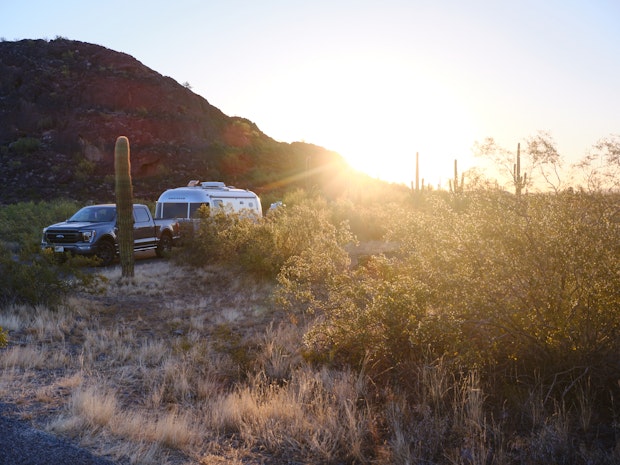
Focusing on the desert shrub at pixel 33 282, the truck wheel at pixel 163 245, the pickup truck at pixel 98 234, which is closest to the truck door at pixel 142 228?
the pickup truck at pixel 98 234

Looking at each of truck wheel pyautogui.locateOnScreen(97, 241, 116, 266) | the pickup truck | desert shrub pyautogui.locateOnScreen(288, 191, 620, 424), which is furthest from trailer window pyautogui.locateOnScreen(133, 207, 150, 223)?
desert shrub pyautogui.locateOnScreen(288, 191, 620, 424)

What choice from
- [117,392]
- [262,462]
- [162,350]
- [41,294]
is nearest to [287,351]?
[162,350]

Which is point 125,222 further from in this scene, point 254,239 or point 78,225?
point 78,225

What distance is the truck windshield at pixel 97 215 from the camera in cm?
1831

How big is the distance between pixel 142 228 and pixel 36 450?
15.3 metres

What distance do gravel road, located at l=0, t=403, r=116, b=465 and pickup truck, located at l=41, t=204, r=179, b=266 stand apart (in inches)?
487

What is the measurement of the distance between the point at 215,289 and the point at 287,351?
632 cm

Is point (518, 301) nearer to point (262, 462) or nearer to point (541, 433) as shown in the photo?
point (541, 433)

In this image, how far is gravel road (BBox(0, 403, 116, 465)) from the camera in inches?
170

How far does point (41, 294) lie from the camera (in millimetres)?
10688

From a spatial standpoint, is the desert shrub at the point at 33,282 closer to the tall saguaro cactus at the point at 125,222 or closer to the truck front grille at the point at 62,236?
the tall saguaro cactus at the point at 125,222

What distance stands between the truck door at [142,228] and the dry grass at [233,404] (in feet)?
32.2

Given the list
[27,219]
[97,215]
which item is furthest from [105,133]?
[97,215]

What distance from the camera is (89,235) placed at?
56.6 feet
